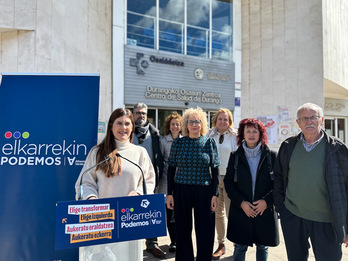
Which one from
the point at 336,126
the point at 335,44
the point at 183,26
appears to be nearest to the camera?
the point at 183,26

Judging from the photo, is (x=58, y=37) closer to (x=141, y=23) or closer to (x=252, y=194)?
(x=141, y=23)

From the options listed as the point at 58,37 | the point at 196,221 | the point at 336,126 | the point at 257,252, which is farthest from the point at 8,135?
the point at 336,126

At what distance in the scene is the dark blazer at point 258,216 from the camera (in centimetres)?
259

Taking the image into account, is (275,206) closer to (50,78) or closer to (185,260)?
(185,260)

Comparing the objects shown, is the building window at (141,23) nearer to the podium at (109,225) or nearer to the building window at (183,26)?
the building window at (183,26)

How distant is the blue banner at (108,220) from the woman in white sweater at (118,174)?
15 cm

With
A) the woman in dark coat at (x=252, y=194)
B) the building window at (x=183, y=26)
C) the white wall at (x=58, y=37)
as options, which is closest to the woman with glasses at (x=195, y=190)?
the woman in dark coat at (x=252, y=194)

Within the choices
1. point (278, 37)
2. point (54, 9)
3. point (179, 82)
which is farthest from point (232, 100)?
point (54, 9)

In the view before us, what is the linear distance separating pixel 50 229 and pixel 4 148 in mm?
891

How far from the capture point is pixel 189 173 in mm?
2898

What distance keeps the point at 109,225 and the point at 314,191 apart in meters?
1.66

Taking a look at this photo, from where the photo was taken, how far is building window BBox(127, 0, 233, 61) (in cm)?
993

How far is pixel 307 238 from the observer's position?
7.51 feet

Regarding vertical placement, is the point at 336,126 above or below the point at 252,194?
above
